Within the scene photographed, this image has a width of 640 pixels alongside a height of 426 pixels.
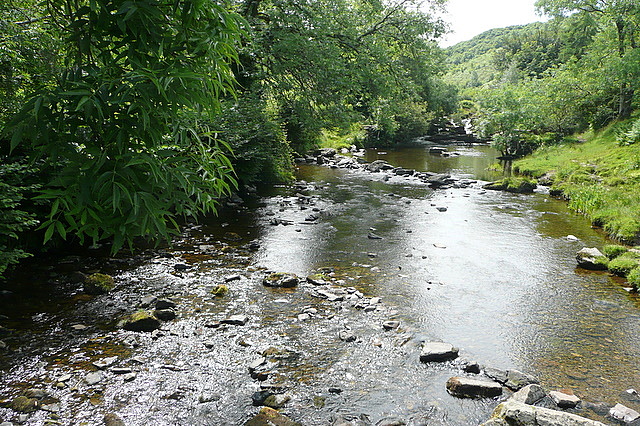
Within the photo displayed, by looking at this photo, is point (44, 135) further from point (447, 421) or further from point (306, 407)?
point (447, 421)

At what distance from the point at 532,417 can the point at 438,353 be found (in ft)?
6.05

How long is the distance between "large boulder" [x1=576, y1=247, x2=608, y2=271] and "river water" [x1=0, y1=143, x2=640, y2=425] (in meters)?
0.37

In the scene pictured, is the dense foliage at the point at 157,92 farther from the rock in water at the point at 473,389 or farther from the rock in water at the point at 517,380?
the rock in water at the point at 517,380

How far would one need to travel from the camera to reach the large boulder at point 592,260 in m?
10.8

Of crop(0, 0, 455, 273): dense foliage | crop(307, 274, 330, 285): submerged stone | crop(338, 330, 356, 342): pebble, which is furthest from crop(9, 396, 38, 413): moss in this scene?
crop(307, 274, 330, 285): submerged stone

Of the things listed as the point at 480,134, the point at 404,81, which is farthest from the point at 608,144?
the point at 404,81

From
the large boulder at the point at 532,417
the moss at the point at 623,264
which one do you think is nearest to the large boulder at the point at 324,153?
the moss at the point at 623,264

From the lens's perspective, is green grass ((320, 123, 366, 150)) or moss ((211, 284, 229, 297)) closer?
moss ((211, 284, 229, 297))

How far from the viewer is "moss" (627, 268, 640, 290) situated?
9.68 meters

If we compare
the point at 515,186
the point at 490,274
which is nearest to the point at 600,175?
the point at 515,186

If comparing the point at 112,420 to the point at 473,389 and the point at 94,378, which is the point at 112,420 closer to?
the point at 94,378

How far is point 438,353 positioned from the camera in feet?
21.7

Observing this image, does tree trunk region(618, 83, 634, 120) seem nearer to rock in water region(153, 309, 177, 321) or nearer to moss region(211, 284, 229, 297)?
moss region(211, 284, 229, 297)

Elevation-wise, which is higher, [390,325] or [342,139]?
[342,139]
